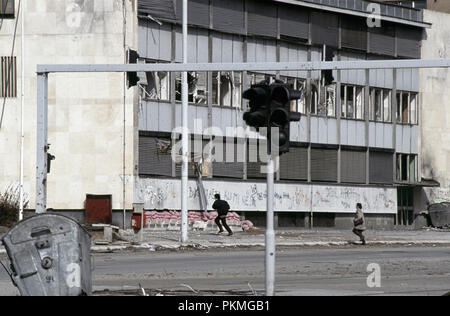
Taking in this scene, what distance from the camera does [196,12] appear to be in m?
50.4

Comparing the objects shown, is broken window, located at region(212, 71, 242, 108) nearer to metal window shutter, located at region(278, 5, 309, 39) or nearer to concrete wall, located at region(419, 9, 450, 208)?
metal window shutter, located at region(278, 5, 309, 39)

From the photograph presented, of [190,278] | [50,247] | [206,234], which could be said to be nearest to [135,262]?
[190,278]

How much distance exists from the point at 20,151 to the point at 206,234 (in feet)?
30.1

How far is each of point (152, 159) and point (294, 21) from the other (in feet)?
39.7

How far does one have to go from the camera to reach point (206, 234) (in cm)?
4522

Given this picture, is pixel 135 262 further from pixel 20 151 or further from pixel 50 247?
pixel 20 151

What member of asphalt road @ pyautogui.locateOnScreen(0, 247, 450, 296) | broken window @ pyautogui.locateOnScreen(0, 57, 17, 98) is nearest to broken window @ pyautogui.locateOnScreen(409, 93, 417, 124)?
broken window @ pyautogui.locateOnScreen(0, 57, 17, 98)

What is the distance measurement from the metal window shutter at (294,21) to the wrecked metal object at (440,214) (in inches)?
524

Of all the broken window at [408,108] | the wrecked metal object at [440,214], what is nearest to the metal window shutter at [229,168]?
the broken window at [408,108]

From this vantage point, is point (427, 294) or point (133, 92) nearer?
point (427, 294)

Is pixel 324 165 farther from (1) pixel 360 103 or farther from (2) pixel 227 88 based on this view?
(2) pixel 227 88

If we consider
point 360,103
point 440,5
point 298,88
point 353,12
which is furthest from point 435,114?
point 298,88

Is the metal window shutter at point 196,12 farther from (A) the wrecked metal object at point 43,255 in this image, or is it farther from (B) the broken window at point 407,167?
(A) the wrecked metal object at point 43,255

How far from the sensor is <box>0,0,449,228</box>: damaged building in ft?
155
